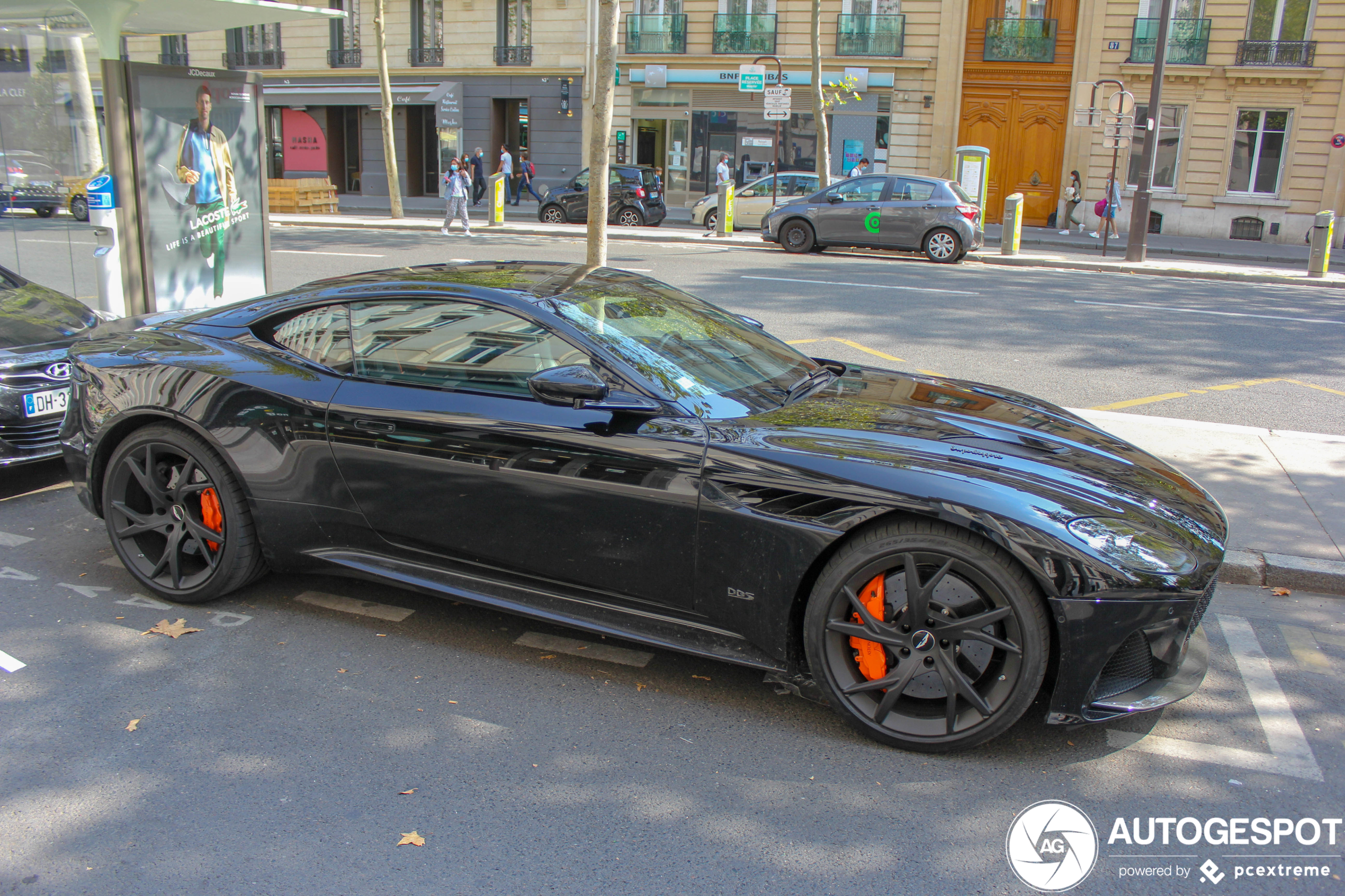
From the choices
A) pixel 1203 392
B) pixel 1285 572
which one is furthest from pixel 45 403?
pixel 1203 392

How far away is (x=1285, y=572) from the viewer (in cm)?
469

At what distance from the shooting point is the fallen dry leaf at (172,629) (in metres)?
3.93

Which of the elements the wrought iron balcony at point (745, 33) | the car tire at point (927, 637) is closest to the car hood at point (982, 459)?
the car tire at point (927, 637)

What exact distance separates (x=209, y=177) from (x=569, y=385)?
22.4 feet

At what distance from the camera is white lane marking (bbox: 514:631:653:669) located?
12.5 feet

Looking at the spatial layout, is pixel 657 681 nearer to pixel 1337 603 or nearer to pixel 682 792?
pixel 682 792

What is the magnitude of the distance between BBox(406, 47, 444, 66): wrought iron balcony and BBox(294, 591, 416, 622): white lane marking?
3321 cm

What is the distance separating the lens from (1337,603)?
15.0 feet

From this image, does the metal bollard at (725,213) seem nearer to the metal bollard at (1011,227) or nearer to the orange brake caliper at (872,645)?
the metal bollard at (1011,227)

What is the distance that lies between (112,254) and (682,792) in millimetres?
7329

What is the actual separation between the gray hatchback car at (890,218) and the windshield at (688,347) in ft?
47.7

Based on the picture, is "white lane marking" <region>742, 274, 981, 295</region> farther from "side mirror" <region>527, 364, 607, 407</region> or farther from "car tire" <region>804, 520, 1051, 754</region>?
"car tire" <region>804, 520, 1051, 754</region>

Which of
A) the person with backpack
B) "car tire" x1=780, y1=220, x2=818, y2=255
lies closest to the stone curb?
"car tire" x1=780, y1=220, x2=818, y2=255

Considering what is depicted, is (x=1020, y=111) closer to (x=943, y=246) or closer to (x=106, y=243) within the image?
(x=943, y=246)
